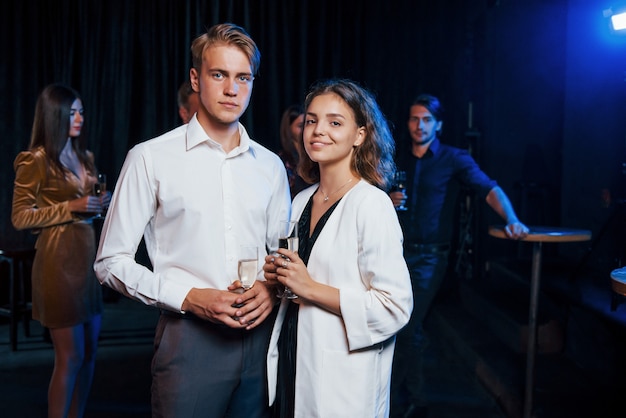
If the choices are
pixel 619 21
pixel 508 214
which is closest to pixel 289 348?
pixel 508 214

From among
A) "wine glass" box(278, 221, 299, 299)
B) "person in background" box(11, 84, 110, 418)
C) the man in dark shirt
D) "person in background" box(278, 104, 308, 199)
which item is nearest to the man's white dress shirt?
"wine glass" box(278, 221, 299, 299)

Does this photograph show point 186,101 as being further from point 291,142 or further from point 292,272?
point 292,272

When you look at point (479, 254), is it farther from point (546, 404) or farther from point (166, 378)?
point (166, 378)

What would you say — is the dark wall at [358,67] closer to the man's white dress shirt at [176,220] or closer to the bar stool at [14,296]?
the bar stool at [14,296]

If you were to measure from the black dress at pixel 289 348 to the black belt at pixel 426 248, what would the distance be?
1.84 meters

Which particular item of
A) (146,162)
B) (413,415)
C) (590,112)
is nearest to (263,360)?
(146,162)

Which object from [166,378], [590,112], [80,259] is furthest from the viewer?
→ [590,112]

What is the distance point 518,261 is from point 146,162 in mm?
4477

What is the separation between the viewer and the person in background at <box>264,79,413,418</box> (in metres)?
1.58

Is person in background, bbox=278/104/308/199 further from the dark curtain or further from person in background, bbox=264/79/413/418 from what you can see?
the dark curtain

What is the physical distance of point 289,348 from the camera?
1.70 metres

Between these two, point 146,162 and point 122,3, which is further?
point 122,3

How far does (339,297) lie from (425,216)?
2053mm

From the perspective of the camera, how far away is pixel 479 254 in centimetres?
575
